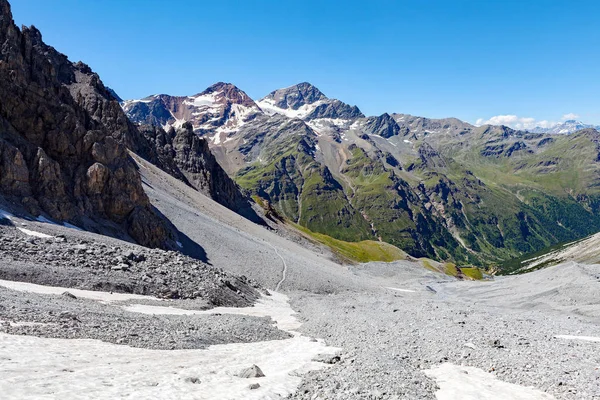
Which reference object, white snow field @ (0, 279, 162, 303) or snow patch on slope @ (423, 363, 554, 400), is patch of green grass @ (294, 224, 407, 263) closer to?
white snow field @ (0, 279, 162, 303)

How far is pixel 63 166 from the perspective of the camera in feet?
199

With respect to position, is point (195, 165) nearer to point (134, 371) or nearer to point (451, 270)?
point (451, 270)

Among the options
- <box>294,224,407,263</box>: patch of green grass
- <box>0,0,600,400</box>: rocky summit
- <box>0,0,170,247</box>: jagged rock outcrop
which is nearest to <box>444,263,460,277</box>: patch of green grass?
<box>294,224,407,263</box>: patch of green grass

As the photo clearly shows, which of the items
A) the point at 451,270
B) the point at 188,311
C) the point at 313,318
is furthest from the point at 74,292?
the point at 451,270

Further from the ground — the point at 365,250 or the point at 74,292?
the point at 74,292

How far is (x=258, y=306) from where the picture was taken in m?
46.6

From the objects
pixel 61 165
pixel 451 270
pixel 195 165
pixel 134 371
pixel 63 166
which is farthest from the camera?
pixel 451 270

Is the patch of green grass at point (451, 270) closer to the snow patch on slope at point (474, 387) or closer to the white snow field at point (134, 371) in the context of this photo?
the snow patch on slope at point (474, 387)

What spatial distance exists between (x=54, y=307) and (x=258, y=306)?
79.9ft

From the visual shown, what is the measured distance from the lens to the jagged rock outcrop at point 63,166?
52062 millimetres

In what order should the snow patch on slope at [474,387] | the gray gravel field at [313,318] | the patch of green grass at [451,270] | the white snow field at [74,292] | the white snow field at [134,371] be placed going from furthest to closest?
the patch of green grass at [451,270] < the white snow field at [74,292] < the gray gravel field at [313,318] < the snow patch on slope at [474,387] < the white snow field at [134,371]

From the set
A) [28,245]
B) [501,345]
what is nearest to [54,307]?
[28,245]

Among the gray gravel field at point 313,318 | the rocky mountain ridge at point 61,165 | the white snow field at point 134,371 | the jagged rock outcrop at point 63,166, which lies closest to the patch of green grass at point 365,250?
the gray gravel field at point 313,318

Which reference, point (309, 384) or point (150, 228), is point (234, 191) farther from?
point (309, 384)
